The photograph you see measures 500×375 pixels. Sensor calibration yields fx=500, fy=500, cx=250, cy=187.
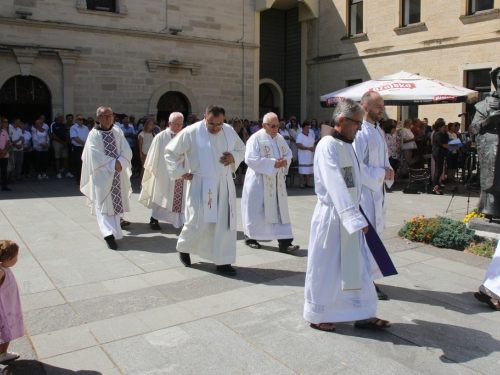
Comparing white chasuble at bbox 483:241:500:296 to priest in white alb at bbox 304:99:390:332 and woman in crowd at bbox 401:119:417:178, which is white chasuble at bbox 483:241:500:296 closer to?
priest in white alb at bbox 304:99:390:332

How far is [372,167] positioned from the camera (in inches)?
190

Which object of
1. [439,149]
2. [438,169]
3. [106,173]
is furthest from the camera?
[439,149]

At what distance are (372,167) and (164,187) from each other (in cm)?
402

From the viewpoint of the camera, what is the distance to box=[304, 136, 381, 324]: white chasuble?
3.94 m

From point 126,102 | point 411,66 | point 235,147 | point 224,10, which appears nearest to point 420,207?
point 235,147

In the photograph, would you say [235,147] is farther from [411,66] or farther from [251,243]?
[411,66]

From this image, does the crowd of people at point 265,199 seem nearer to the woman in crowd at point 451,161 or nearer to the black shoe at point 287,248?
the black shoe at point 287,248

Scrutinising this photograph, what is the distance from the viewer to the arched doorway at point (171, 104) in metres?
18.9

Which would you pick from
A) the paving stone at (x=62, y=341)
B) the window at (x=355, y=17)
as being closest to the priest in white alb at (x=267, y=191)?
the paving stone at (x=62, y=341)

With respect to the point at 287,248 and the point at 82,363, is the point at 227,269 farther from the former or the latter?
the point at 82,363

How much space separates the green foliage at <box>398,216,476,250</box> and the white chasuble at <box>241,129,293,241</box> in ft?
6.17

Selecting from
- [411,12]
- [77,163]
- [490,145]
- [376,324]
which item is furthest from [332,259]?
[411,12]

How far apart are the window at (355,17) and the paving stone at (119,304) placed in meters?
18.3

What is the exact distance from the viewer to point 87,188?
711 cm
